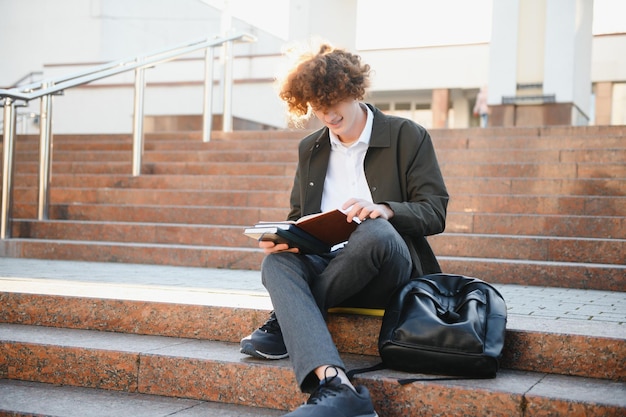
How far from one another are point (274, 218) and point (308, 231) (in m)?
3.50

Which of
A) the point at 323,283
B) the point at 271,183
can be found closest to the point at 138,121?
the point at 271,183

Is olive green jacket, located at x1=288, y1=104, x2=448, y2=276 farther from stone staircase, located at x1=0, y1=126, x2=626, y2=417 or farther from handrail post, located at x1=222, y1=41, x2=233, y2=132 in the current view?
handrail post, located at x1=222, y1=41, x2=233, y2=132

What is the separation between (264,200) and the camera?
6.74 m

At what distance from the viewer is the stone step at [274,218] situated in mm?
5473

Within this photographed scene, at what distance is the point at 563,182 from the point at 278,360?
12.1ft

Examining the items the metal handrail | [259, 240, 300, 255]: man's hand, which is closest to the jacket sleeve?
[259, 240, 300, 255]: man's hand

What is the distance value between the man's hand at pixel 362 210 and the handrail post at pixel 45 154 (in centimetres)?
463

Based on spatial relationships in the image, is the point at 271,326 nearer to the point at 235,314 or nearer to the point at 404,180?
the point at 235,314

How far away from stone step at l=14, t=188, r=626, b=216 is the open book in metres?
3.27

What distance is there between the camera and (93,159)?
343 inches

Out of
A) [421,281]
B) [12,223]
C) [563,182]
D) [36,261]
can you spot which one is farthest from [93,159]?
[421,281]

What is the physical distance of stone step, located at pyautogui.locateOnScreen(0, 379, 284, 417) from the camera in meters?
2.95

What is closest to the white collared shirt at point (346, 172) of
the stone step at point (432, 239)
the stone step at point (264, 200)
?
the stone step at point (432, 239)

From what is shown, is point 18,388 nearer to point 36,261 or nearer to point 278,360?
point 278,360
